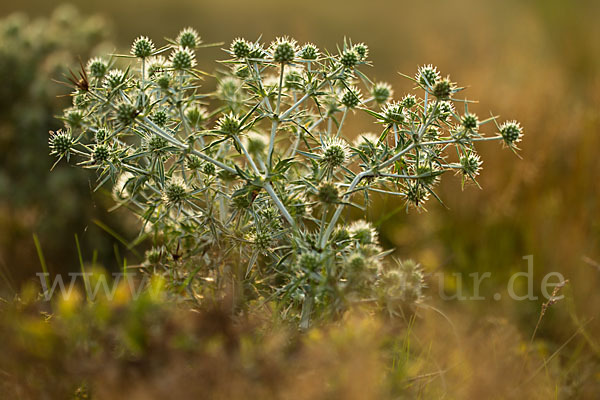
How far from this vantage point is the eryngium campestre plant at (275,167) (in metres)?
1.90

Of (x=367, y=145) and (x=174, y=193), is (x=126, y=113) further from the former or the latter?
(x=367, y=145)

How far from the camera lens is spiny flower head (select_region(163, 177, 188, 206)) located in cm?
203

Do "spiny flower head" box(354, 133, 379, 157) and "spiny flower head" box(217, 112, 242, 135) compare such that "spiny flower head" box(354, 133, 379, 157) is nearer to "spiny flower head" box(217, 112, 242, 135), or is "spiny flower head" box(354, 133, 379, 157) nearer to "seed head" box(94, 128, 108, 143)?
"spiny flower head" box(217, 112, 242, 135)

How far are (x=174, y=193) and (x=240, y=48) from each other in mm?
608

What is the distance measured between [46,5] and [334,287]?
11.5 m

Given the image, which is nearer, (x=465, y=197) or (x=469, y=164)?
(x=469, y=164)

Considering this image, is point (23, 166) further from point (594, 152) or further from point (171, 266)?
point (594, 152)

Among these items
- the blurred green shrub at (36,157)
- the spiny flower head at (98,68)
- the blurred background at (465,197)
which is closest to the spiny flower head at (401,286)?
the blurred background at (465,197)

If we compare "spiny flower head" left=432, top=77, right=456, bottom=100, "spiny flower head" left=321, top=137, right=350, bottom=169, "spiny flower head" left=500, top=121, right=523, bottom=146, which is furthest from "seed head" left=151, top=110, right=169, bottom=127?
"spiny flower head" left=500, top=121, right=523, bottom=146

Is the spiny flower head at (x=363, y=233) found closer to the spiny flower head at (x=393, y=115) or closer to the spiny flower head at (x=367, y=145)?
the spiny flower head at (x=367, y=145)

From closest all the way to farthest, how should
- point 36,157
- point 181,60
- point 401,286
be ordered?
1. point 401,286
2. point 181,60
3. point 36,157

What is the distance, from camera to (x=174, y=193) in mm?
2033

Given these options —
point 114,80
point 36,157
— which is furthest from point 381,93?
point 36,157

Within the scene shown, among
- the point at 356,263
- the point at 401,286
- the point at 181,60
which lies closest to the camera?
the point at 356,263
